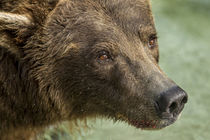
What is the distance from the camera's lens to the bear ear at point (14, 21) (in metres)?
5.82

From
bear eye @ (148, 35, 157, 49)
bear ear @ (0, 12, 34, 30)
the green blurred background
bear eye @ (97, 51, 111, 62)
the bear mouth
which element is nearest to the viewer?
bear ear @ (0, 12, 34, 30)

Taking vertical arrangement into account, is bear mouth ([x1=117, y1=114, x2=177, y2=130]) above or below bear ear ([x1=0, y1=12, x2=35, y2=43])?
below

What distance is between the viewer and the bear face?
5992mm

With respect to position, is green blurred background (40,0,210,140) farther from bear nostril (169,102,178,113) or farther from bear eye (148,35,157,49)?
bear nostril (169,102,178,113)

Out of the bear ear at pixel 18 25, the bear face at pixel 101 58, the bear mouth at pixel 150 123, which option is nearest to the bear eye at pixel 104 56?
the bear face at pixel 101 58

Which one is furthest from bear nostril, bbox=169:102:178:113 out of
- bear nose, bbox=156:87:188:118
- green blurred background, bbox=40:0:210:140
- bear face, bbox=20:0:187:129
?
green blurred background, bbox=40:0:210:140

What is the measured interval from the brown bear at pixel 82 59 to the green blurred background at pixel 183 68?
4.33ft

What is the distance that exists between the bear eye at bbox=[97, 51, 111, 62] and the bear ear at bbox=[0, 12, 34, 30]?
3.42ft

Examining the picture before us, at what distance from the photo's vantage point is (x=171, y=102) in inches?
217

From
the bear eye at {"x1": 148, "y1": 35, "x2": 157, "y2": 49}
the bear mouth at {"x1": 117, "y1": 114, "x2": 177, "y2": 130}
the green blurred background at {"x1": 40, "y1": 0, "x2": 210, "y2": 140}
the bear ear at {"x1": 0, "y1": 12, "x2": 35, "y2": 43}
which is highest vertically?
the bear ear at {"x1": 0, "y1": 12, "x2": 35, "y2": 43}

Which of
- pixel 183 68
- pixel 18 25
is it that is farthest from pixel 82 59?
pixel 183 68

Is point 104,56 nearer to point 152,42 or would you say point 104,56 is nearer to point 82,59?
point 82,59

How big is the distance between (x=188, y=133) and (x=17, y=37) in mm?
4360

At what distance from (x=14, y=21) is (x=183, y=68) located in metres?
5.95
